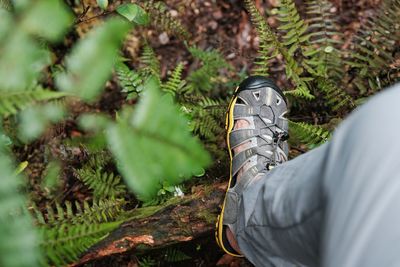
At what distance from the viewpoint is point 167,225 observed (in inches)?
117

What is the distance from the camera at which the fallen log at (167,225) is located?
9.32 ft


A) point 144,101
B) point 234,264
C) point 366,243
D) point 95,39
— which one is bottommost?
point 234,264

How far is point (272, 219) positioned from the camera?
2.15 meters

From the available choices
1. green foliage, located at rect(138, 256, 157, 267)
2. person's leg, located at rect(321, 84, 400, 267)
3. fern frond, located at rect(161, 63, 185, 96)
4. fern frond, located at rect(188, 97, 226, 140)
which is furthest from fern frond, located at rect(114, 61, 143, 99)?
person's leg, located at rect(321, 84, 400, 267)

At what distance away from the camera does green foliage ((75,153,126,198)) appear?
10.4 ft

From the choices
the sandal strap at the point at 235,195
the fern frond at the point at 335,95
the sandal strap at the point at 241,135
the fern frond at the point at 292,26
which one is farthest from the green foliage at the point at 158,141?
the fern frond at the point at 292,26

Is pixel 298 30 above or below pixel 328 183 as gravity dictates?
below

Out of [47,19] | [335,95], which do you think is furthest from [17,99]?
[335,95]

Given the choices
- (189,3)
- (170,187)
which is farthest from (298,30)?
(170,187)

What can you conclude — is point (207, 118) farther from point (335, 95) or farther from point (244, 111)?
point (335, 95)

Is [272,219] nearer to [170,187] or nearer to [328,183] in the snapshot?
[328,183]

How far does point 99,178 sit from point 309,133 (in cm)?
149

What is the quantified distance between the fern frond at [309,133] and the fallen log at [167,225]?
0.63 metres

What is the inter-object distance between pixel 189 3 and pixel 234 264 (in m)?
2.44
